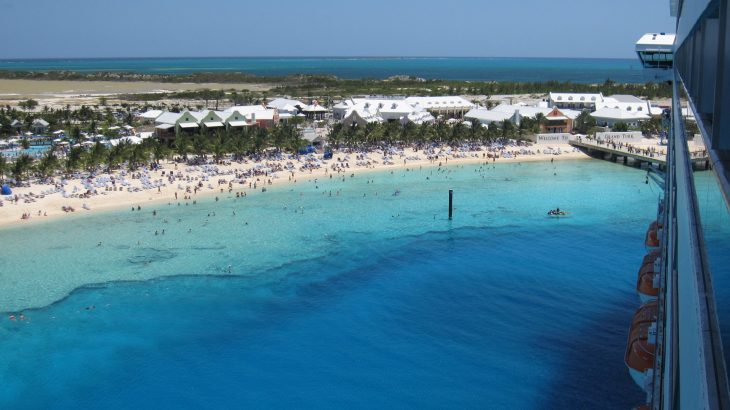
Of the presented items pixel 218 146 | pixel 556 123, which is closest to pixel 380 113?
pixel 556 123

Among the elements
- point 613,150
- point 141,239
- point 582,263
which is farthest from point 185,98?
point 582,263

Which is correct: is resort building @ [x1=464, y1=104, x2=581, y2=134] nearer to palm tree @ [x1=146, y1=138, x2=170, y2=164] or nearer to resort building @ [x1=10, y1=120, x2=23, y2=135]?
palm tree @ [x1=146, y1=138, x2=170, y2=164]

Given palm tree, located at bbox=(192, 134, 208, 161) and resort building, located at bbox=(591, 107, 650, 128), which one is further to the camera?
resort building, located at bbox=(591, 107, 650, 128)

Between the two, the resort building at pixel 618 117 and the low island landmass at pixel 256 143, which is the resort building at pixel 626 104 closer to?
the low island landmass at pixel 256 143

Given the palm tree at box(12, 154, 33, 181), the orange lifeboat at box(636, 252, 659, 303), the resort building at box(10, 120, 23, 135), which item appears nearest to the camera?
the orange lifeboat at box(636, 252, 659, 303)

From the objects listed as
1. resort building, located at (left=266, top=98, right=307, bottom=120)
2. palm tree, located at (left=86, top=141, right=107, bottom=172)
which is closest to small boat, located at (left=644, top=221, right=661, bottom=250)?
palm tree, located at (left=86, top=141, right=107, bottom=172)

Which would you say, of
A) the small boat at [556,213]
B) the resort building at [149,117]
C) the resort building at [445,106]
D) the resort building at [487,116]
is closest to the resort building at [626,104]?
the resort building at [487,116]
